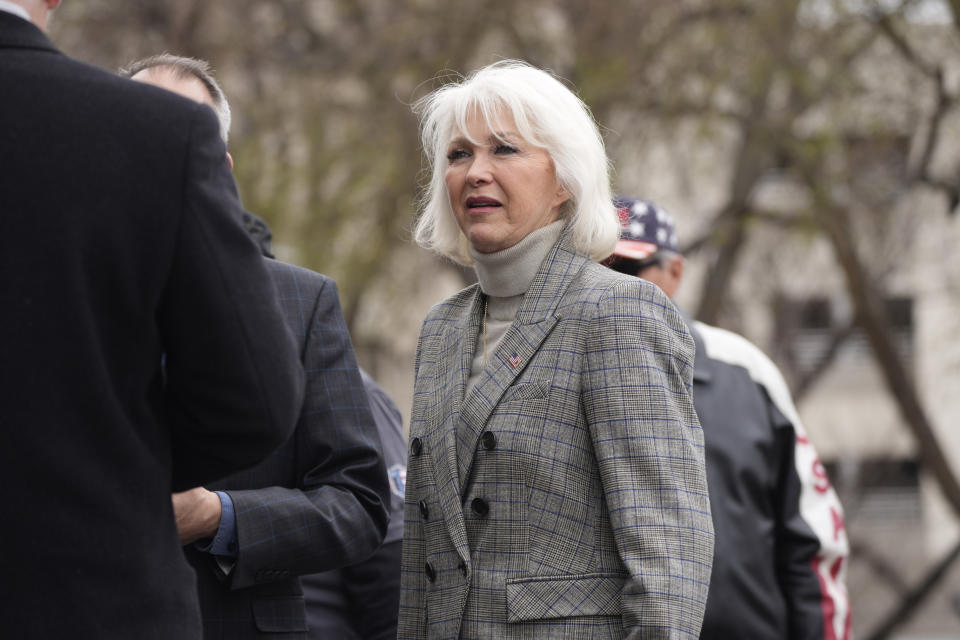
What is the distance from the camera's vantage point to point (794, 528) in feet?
12.3

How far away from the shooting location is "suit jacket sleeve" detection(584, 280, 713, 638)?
2502 mm

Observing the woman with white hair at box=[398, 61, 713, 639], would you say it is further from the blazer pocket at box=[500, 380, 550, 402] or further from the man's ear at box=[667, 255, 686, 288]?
the man's ear at box=[667, 255, 686, 288]

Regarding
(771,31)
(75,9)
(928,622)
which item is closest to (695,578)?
(771,31)

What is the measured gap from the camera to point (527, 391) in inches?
105

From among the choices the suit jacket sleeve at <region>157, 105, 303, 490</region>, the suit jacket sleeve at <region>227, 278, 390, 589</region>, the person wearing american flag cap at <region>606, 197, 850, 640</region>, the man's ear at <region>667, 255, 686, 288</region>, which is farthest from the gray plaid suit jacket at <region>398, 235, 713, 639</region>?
the man's ear at <region>667, 255, 686, 288</region>

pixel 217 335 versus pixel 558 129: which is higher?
pixel 558 129

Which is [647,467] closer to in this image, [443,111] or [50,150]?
[443,111]

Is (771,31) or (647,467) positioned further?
(771,31)

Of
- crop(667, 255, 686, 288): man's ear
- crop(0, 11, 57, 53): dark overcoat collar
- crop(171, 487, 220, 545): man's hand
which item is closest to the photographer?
crop(0, 11, 57, 53): dark overcoat collar

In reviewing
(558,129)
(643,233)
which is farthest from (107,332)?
(643,233)

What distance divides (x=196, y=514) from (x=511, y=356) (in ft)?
2.22

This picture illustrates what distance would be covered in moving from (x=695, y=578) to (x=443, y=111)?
1.13 meters

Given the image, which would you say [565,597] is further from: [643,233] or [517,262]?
[643,233]

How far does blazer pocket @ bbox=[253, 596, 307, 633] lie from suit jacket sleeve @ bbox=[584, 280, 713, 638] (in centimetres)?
64
